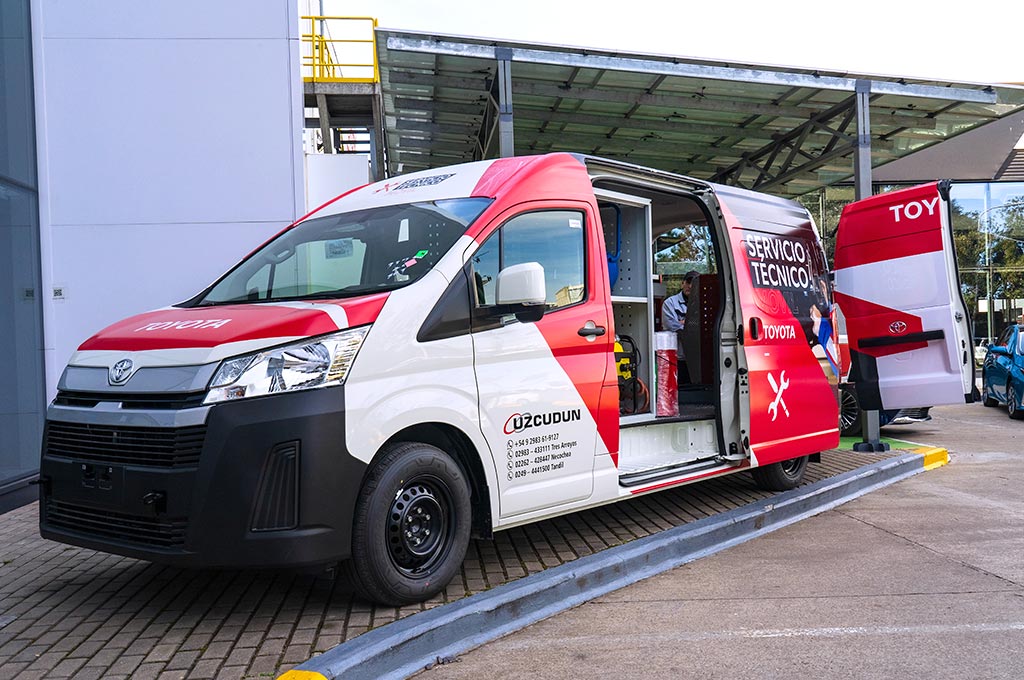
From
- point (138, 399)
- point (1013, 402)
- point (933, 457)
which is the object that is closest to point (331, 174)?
point (138, 399)

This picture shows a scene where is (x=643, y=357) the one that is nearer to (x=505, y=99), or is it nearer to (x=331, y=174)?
(x=505, y=99)

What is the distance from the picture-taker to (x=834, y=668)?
3.65m

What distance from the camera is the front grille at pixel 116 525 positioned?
149 inches

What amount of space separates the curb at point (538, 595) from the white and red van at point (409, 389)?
31 centimetres

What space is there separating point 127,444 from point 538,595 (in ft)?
7.17

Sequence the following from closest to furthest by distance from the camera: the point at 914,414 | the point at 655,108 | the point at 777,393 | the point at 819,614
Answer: the point at 819,614
the point at 777,393
the point at 914,414
the point at 655,108

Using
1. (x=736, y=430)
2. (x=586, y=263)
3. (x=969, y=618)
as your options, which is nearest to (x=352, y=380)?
(x=586, y=263)

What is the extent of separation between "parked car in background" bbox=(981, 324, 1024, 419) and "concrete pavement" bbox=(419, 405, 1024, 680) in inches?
322

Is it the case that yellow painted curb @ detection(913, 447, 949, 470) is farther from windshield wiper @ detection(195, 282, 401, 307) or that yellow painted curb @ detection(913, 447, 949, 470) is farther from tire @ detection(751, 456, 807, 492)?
windshield wiper @ detection(195, 282, 401, 307)

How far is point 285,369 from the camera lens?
3836 mm

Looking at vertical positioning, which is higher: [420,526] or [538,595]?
[420,526]

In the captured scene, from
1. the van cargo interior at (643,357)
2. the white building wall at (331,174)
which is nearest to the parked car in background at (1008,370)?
the van cargo interior at (643,357)

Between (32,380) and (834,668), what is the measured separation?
24.5 ft

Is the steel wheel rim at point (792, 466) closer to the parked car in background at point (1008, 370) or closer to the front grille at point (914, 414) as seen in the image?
the front grille at point (914, 414)
